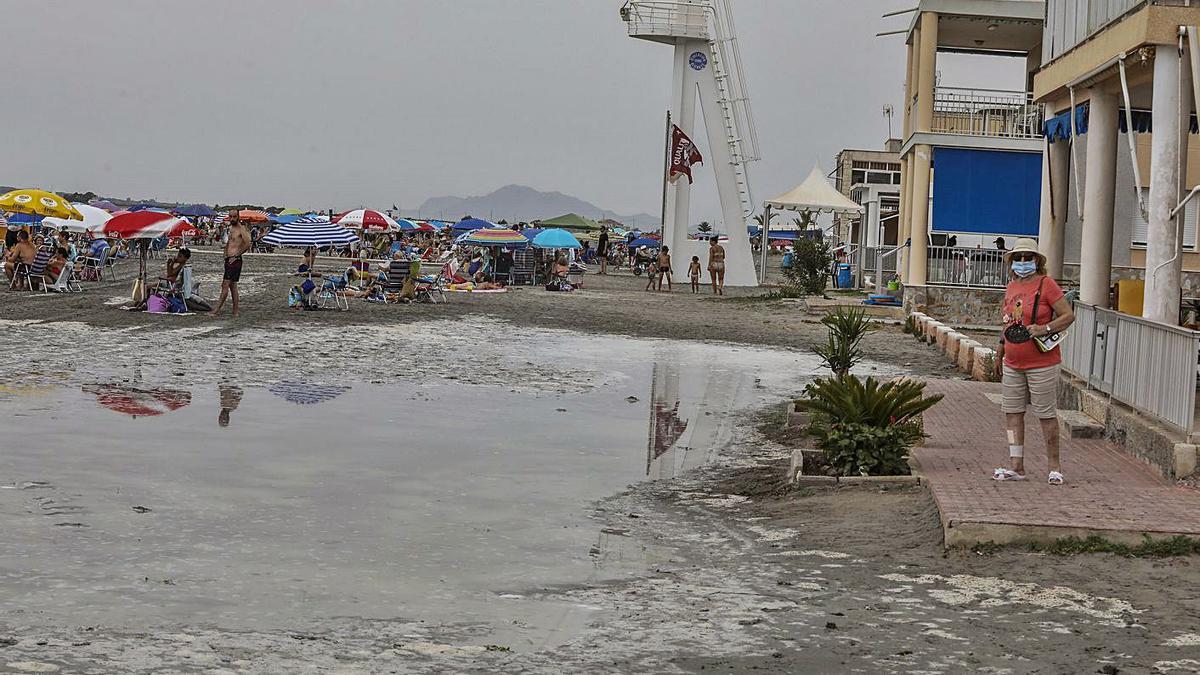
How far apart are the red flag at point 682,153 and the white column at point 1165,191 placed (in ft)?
116

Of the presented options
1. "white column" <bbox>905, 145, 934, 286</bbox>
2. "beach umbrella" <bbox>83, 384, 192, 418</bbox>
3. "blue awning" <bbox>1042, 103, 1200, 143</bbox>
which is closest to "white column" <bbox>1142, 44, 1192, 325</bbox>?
"blue awning" <bbox>1042, 103, 1200, 143</bbox>

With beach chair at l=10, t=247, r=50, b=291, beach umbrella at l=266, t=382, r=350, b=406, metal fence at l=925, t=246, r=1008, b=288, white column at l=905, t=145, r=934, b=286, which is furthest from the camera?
A: beach chair at l=10, t=247, r=50, b=291

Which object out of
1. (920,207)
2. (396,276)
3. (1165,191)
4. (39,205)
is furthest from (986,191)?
(39,205)

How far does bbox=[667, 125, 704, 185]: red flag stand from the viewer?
47.5m

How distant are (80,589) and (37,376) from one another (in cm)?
934

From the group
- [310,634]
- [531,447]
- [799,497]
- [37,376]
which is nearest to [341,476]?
[531,447]

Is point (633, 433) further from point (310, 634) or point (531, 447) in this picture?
point (310, 634)

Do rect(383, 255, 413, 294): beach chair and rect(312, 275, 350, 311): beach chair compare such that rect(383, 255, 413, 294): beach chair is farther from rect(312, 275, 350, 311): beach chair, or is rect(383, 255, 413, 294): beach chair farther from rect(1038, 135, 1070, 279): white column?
rect(1038, 135, 1070, 279): white column

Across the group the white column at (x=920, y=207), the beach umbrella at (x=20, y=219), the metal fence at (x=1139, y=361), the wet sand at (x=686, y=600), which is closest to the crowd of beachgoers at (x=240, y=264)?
the beach umbrella at (x=20, y=219)

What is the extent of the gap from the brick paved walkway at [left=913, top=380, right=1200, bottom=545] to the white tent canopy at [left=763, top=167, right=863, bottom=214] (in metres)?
32.2

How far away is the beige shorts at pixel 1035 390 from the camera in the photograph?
30.5ft

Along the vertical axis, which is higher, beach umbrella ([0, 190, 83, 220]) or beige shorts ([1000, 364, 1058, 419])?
beach umbrella ([0, 190, 83, 220])

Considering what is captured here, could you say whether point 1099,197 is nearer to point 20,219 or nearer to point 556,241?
point 556,241

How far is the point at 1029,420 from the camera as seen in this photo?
1255 cm
